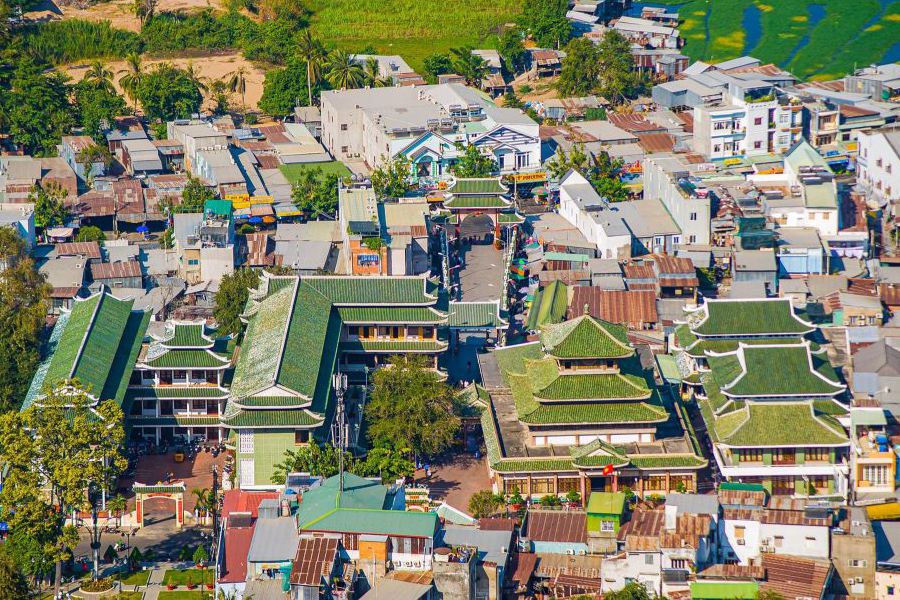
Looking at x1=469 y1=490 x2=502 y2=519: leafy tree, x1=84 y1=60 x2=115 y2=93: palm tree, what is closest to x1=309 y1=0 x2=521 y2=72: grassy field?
x1=84 y1=60 x2=115 y2=93: palm tree

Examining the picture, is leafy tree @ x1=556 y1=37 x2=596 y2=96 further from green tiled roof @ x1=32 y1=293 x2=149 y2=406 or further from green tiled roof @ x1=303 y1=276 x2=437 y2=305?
green tiled roof @ x1=32 y1=293 x2=149 y2=406

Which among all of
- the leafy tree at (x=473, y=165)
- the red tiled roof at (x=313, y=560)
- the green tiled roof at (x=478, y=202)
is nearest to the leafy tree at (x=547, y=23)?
the leafy tree at (x=473, y=165)

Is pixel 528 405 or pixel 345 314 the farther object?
pixel 345 314

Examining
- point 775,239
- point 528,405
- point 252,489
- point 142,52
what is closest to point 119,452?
point 252,489

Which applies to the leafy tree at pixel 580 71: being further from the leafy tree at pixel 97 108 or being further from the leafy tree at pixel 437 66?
the leafy tree at pixel 97 108

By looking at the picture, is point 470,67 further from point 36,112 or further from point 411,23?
point 36,112

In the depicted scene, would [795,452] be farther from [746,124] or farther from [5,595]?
[746,124]
